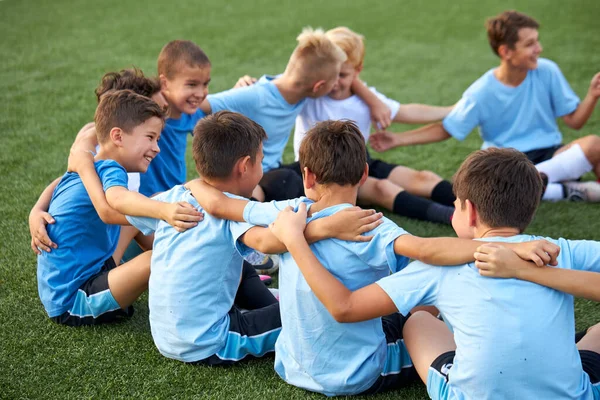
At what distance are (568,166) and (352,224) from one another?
268 cm

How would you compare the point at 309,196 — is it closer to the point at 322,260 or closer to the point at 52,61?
the point at 322,260

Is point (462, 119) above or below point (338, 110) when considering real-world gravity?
below

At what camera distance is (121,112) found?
3.38 metres

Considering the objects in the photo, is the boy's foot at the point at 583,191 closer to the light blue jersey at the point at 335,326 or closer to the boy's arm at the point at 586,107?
the boy's arm at the point at 586,107

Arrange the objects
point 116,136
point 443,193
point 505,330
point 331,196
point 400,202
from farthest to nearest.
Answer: point 443,193, point 400,202, point 116,136, point 331,196, point 505,330

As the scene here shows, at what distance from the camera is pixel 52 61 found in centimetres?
735

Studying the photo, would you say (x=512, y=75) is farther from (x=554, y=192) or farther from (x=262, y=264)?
(x=262, y=264)

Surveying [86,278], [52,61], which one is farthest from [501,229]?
[52,61]

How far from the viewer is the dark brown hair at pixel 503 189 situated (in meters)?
2.36

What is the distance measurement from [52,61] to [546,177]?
16.8ft

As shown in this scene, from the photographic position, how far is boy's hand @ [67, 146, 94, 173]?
3249 millimetres

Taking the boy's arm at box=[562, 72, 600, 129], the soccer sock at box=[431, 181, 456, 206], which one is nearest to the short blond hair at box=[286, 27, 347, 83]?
the soccer sock at box=[431, 181, 456, 206]

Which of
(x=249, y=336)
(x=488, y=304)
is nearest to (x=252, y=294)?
(x=249, y=336)

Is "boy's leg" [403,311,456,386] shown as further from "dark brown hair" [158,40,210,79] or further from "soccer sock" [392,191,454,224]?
"dark brown hair" [158,40,210,79]
